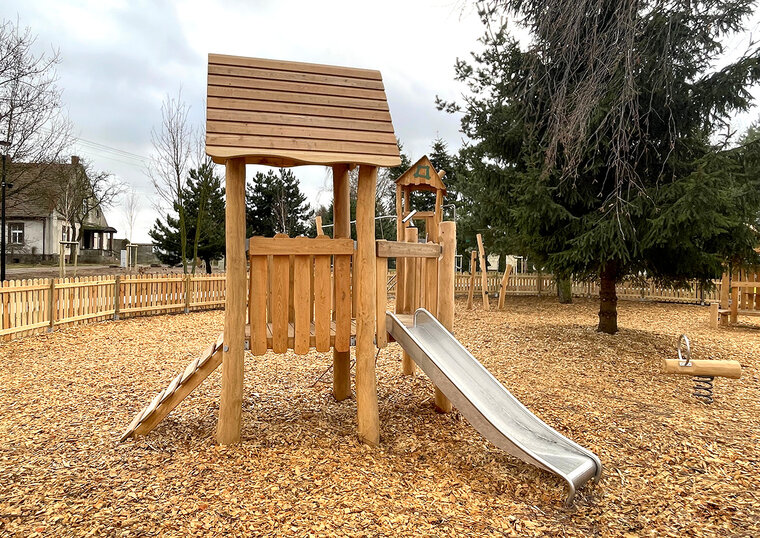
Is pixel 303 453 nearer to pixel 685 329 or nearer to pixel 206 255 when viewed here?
pixel 685 329

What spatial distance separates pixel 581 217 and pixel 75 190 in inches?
1318

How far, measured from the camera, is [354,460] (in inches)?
148

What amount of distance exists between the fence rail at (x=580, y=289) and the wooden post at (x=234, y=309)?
15792mm

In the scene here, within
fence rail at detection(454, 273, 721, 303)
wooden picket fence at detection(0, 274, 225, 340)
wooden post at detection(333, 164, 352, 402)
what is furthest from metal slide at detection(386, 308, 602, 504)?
fence rail at detection(454, 273, 721, 303)

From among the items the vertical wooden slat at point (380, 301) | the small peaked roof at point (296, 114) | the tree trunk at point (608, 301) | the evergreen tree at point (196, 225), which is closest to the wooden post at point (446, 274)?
the vertical wooden slat at point (380, 301)

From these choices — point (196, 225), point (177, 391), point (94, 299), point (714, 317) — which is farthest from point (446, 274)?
point (196, 225)

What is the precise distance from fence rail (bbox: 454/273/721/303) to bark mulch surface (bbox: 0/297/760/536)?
1216 cm

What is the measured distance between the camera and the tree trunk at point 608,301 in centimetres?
929

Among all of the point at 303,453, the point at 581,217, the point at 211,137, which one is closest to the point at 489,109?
the point at 581,217

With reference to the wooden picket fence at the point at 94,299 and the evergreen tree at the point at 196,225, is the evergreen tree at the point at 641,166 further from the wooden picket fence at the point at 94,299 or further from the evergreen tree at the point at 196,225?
the evergreen tree at the point at 196,225

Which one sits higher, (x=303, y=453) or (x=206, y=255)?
(x=206, y=255)

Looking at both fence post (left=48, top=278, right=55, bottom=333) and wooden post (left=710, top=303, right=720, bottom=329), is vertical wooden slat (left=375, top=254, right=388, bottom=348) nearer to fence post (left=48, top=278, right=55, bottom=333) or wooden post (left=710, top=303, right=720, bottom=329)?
fence post (left=48, top=278, right=55, bottom=333)

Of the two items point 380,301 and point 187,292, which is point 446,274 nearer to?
point 380,301

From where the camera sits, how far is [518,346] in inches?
339
